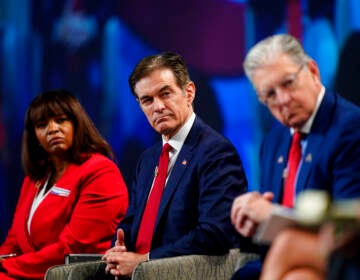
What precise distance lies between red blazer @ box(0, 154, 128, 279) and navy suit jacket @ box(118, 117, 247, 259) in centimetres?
42

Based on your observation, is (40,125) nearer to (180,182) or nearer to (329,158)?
(180,182)

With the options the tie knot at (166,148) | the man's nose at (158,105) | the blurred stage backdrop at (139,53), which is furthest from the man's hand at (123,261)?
the blurred stage backdrop at (139,53)

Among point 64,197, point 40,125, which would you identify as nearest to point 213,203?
point 64,197

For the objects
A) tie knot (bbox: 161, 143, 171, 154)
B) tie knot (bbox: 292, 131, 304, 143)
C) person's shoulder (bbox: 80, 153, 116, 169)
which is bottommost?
person's shoulder (bbox: 80, 153, 116, 169)

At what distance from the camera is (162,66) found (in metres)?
3.80

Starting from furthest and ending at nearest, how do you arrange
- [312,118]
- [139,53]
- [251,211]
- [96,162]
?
1. [139,53]
2. [96,162]
3. [312,118]
4. [251,211]

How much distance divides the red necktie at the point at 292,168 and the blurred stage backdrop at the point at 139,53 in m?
1.58

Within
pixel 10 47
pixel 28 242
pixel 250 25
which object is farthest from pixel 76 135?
pixel 10 47

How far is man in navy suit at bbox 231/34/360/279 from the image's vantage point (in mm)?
2783

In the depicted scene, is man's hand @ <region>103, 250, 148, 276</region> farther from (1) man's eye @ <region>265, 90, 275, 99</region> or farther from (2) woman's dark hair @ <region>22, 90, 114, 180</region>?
(1) man's eye @ <region>265, 90, 275, 99</region>

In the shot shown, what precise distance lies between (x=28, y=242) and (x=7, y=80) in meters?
1.83

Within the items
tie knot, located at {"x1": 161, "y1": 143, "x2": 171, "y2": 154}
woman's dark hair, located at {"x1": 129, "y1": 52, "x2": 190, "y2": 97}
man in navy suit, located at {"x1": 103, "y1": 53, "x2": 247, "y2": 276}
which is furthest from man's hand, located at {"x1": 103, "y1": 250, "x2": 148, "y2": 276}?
woman's dark hair, located at {"x1": 129, "y1": 52, "x2": 190, "y2": 97}

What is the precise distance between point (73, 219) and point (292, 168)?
61.3 inches

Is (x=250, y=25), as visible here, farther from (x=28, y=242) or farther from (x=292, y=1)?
(x=28, y=242)
